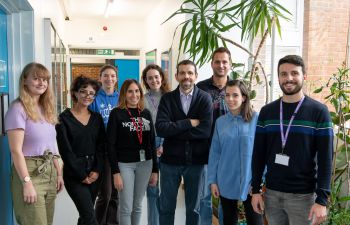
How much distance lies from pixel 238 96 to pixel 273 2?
3.91 ft

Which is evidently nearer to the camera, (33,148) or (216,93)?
(33,148)

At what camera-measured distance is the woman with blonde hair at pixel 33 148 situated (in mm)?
2000

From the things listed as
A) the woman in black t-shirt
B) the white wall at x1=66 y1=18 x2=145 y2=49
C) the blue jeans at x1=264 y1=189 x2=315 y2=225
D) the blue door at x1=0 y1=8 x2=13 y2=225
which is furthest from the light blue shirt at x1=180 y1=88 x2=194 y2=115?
the white wall at x1=66 y1=18 x2=145 y2=49

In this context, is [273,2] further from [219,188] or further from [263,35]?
[219,188]

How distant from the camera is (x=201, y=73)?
4793 mm

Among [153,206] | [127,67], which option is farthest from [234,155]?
[127,67]

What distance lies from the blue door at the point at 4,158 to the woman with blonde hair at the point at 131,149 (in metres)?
0.77

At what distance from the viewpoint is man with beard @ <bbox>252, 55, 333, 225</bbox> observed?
1.83 metres

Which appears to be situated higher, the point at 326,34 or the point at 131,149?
the point at 326,34

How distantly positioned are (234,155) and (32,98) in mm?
1402

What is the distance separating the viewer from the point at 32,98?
217 cm

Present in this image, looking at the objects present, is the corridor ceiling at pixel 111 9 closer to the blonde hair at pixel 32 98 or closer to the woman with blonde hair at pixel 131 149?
the woman with blonde hair at pixel 131 149

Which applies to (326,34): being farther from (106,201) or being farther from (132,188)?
(106,201)

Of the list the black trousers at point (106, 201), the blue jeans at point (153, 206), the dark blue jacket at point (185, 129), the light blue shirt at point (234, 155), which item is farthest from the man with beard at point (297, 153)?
the black trousers at point (106, 201)
